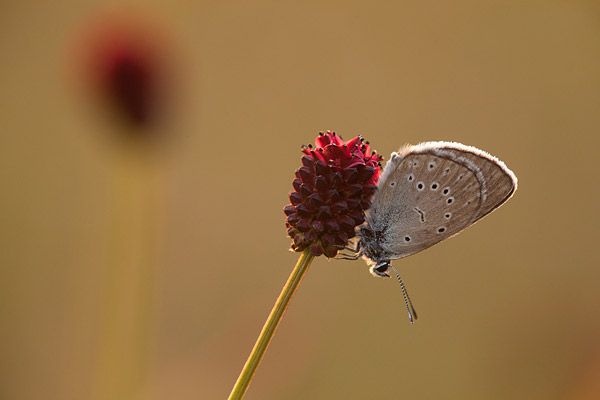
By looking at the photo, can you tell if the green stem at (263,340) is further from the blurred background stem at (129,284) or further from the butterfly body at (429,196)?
the blurred background stem at (129,284)

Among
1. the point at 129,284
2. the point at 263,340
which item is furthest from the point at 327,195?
the point at 129,284

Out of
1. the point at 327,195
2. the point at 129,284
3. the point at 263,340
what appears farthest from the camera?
the point at 129,284

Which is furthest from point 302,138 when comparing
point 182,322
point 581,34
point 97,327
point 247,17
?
point 581,34

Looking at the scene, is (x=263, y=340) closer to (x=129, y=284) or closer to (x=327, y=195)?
(x=327, y=195)

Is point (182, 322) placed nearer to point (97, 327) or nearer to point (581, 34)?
point (97, 327)

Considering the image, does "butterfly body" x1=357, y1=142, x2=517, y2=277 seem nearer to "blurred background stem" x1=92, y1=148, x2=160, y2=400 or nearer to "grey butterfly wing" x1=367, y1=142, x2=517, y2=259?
"grey butterfly wing" x1=367, y1=142, x2=517, y2=259

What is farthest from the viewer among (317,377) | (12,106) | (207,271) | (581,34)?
(581,34)

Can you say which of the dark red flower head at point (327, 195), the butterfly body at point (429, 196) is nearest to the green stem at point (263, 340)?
the dark red flower head at point (327, 195)
